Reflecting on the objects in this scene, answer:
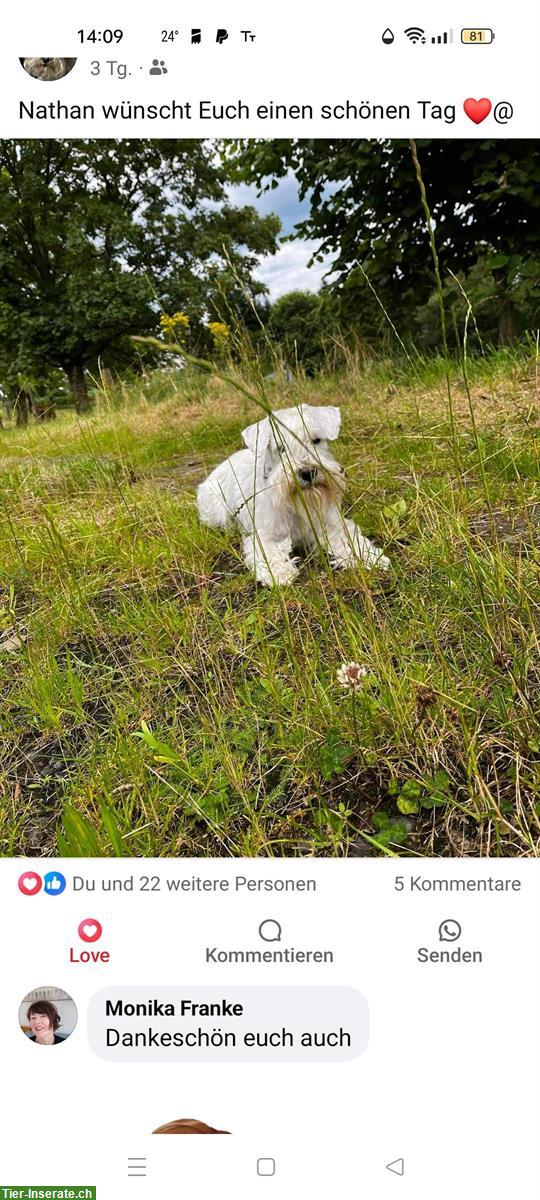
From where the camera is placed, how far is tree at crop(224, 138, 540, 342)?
441cm

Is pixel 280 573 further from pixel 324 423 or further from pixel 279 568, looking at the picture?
pixel 324 423

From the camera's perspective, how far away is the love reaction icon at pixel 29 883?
1404 mm

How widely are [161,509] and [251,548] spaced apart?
801 mm

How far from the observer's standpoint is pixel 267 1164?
51.4 inches

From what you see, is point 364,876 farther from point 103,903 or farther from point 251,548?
point 251,548

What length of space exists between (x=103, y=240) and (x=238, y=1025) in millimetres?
10608
